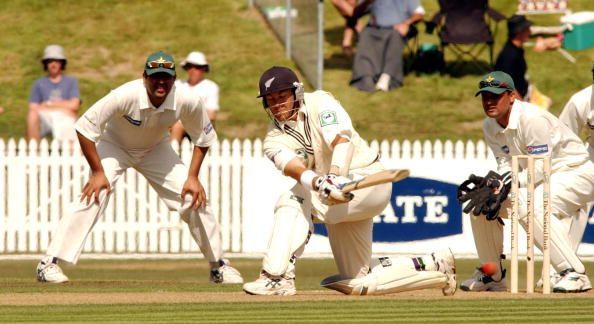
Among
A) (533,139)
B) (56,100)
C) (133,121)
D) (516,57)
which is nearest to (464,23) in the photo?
(516,57)

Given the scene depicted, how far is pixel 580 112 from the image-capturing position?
11.2m

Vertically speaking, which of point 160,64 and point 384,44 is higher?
point 384,44

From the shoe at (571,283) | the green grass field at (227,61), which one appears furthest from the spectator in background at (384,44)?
the shoe at (571,283)

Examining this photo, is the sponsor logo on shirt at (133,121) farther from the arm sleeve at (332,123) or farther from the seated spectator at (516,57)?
the seated spectator at (516,57)

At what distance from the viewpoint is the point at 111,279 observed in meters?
12.8

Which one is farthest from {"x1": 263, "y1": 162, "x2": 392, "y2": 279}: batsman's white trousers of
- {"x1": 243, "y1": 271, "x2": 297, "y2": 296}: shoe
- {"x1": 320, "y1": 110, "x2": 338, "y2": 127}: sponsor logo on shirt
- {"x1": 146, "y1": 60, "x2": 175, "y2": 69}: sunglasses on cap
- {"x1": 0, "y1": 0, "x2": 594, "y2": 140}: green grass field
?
{"x1": 0, "y1": 0, "x2": 594, "y2": 140}: green grass field

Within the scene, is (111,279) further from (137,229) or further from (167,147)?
(137,229)

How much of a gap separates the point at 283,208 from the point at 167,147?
2717mm

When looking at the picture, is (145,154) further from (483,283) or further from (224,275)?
(483,283)

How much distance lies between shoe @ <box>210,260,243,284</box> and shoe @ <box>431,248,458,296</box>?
7.45ft

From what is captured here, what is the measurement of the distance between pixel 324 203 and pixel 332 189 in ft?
1.47

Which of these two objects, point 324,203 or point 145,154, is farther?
point 145,154

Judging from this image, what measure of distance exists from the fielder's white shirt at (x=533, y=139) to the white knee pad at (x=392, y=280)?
41.1 inches

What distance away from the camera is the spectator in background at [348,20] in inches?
813
